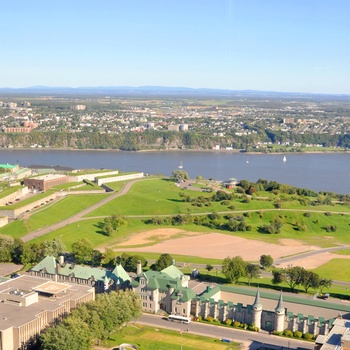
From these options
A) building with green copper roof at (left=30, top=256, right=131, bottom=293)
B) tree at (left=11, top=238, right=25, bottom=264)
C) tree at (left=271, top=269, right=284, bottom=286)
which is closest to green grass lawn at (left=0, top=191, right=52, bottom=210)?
tree at (left=11, top=238, right=25, bottom=264)

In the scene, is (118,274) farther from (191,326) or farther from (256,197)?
(256,197)

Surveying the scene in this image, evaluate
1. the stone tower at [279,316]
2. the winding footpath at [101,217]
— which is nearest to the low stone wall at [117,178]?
the winding footpath at [101,217]

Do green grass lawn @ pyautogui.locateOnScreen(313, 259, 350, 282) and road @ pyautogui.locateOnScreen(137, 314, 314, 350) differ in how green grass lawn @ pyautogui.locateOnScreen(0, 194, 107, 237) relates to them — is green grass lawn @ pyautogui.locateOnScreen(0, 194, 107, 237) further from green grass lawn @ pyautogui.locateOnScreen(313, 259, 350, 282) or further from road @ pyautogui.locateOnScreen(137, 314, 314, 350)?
green grass lawn @ pyautogui.locateOnScreen(313, 259, 350, 282)

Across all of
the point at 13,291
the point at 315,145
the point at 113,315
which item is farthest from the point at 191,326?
the point at 315,145

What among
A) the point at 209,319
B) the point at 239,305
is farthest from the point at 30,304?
the point at 239,305

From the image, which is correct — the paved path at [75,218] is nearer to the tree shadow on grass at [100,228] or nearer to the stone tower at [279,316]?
the tree shadow on grass at [100,228]
